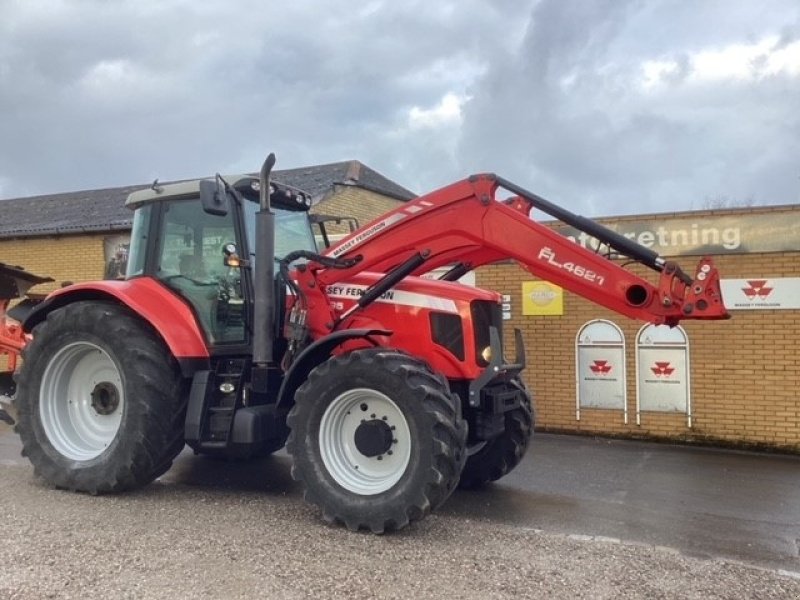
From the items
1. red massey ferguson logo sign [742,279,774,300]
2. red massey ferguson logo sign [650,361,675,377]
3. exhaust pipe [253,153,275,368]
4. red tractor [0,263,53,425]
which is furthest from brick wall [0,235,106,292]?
red massey ferguson logo sign [742,279,774,300]

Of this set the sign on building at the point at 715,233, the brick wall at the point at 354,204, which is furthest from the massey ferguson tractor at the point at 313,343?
the brick wall at the point at 354,204

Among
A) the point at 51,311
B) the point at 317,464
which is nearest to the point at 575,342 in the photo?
the point at 317,464

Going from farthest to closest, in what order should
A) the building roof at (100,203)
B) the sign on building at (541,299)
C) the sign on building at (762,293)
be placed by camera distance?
the building roof at (100,203) → the sign on building at (541,299) → the sign on building at (762,293)

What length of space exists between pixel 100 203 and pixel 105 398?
12.2 m

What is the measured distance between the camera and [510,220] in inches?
220

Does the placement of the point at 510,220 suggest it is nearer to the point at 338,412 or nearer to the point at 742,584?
the point at 338,412

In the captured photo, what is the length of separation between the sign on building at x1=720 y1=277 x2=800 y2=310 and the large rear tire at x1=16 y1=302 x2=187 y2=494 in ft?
21.2

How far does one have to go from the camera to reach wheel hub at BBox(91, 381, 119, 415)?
21.2 feet

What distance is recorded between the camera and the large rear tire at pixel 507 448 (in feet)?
21.2

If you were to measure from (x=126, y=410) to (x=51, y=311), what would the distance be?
138 centimetres

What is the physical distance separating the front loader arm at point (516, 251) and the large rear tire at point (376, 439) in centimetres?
92

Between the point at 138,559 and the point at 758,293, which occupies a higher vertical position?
the point at 758,293

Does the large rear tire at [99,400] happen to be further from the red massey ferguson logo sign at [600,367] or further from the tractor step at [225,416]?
the red massey ferguson logo sign at [600,367]

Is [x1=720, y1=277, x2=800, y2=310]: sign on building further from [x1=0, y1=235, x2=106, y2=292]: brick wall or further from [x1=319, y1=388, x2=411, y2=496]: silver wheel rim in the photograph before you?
[x1=0, y1=235, x2=106, y2=292]: brick wall
